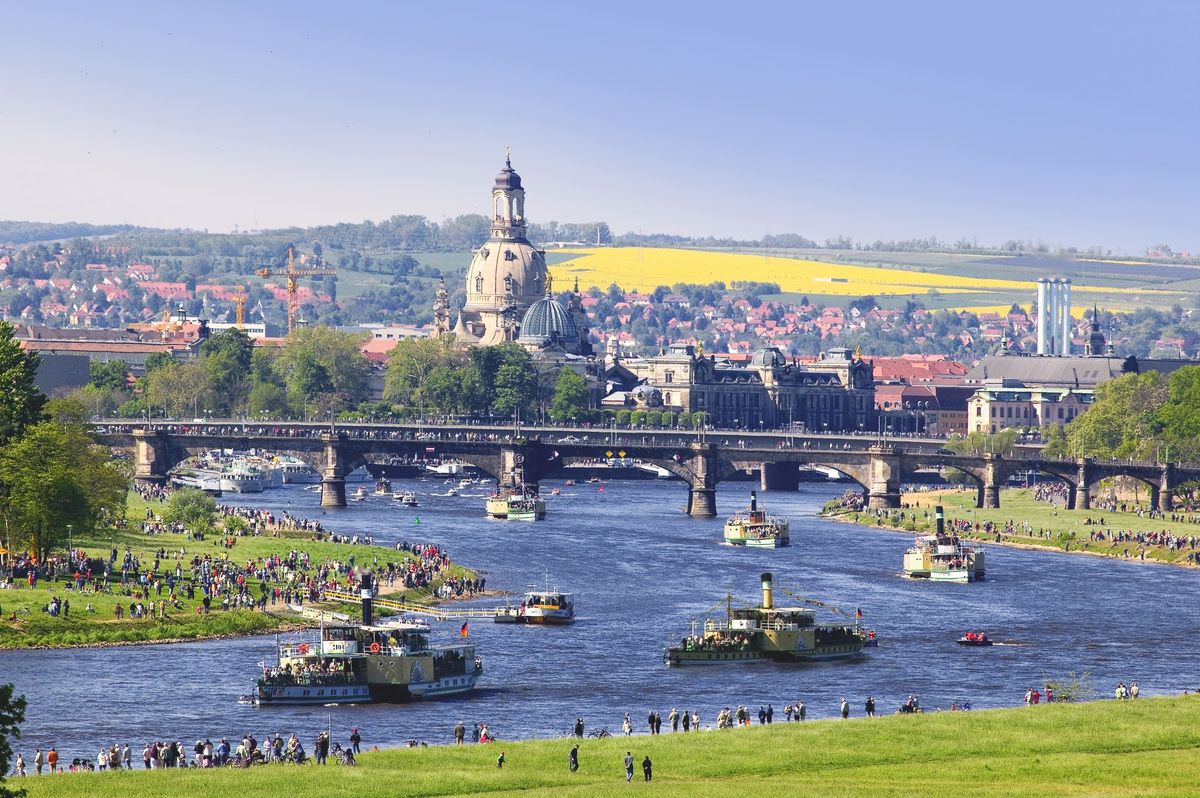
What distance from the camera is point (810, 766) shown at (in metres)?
78.2

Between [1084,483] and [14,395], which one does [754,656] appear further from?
[1084,483]

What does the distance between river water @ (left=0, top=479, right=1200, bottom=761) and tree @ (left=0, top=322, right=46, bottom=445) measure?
75.1 feet

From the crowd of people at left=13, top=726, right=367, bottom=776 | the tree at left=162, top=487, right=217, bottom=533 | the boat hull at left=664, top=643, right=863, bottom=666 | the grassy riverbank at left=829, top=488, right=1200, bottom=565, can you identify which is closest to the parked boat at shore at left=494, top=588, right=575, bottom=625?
the boat hull at left=664, top=643, right=863, bottom=666

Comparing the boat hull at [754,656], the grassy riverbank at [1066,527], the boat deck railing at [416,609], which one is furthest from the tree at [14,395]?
the grassy riverbank at [1066,527]

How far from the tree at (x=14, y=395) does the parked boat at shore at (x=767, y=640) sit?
37502 mm

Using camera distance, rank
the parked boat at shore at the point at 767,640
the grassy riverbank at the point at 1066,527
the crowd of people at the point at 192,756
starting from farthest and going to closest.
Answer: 1. the grassy riverbank at the point at 1066,527
2. the parked boat at shore at the point at 767,640
3. the crowd of people at the point at 192,756

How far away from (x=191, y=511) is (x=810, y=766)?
87.2 meters

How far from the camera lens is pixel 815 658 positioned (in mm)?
108812

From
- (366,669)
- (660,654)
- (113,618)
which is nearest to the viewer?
(366,669)

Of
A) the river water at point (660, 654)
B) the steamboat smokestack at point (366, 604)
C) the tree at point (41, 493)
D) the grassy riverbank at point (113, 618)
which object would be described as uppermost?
the tree at point (41, 493)

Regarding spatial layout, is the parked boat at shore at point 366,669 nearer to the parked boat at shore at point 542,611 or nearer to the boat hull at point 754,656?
the boat hull at point 754,656

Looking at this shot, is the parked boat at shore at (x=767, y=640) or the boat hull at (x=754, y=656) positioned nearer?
the boat hull at (x=754, y=656)

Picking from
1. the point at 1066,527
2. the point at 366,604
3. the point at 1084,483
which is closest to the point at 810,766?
the point at 366,604

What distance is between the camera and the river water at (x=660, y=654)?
90312 millimetres
